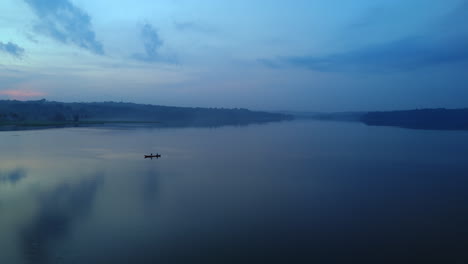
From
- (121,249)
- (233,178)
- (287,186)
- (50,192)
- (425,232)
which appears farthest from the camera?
(233,178)

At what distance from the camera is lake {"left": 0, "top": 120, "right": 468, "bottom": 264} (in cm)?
511

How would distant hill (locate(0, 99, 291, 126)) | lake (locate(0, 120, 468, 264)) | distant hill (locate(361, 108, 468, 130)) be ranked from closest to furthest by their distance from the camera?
lake (locate(0, 120, 468, 264)), distant hill (locate(0, 99, 291, 126)), distant hill (locate(361, 108, 468, 130))

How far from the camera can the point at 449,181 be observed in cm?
1066

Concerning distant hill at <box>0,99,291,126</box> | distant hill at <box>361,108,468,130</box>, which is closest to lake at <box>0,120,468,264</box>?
distant hill at <box>0,99,291,126</box>

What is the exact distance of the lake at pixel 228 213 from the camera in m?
5.11

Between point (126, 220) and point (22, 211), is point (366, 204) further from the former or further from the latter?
point (22, 211)

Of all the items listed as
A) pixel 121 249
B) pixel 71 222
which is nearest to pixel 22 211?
pixel 71 222

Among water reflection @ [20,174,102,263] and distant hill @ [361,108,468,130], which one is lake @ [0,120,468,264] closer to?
water reflection @ [20,174,102,263]

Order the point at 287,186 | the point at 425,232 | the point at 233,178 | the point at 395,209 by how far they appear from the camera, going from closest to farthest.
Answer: the point at 425,232
the point at 395,209
the point at 287,186
the point at 233,178

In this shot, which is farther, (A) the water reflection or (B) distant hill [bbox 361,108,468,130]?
(B) distant hill [bbox 361,108,468,130]

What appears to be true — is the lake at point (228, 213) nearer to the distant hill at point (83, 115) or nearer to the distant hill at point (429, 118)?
the distant hill at point (83, 115)

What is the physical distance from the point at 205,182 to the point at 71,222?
4435mm

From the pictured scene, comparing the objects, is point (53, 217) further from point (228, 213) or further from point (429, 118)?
point (429, 118)

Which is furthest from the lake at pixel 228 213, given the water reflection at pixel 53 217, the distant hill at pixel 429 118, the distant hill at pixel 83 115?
the distant hill at pixel 429 118
